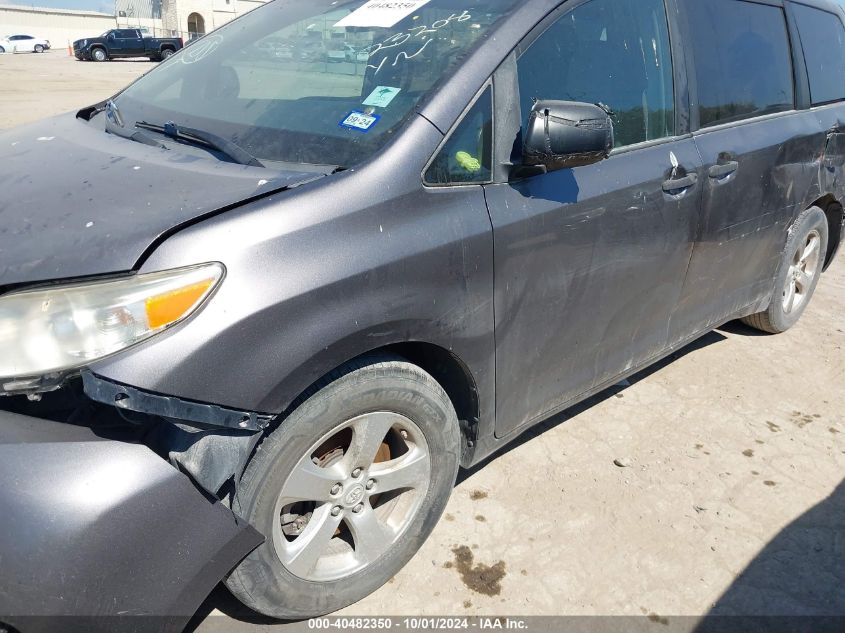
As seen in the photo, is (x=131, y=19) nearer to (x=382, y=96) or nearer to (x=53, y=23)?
(x=53, y=23)

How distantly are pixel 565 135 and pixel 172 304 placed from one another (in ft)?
4.11

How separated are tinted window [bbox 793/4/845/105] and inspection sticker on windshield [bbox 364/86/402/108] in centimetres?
275

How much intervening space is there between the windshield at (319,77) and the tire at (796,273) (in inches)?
95.6

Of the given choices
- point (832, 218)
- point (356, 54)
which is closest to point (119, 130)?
point (356, 54)

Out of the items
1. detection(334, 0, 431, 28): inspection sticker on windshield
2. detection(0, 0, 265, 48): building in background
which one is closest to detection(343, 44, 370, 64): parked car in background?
detection(334, 0, 431, 28): inspection sticker on windshield

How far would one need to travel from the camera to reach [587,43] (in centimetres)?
262

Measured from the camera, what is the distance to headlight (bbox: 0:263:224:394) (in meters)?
1.60

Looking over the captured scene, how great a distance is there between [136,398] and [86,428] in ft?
0.51

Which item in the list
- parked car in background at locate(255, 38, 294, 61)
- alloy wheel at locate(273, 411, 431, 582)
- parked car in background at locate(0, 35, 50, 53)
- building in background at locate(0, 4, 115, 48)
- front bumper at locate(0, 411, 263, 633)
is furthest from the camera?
building in background at locate(0, 4, 115, 48)

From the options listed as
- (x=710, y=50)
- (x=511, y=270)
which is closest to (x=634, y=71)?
(x=710, y=50)

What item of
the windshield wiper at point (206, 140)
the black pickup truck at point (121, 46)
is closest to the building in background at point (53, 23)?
the black pickup truck at point (121, 46)

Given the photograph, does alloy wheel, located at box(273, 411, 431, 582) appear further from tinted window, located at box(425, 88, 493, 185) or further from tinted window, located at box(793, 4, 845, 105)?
tinted window, located at box(793, 4, 845, 105)

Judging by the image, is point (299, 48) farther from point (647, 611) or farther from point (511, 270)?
point (647, 611)

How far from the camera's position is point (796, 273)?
4.32 m
